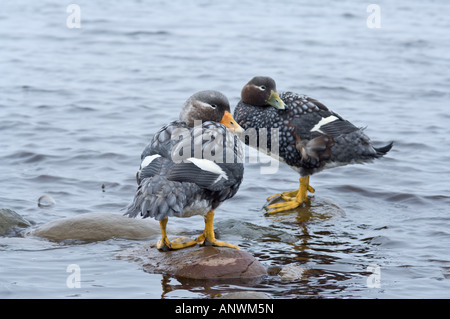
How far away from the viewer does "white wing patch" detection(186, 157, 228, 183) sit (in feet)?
19.6

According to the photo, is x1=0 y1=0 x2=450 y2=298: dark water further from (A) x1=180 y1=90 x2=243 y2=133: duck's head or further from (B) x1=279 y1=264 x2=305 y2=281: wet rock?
(A) x1=180 y1=90 x2=243 y2=133: duck's head

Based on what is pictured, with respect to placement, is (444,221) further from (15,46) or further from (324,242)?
(15,46)

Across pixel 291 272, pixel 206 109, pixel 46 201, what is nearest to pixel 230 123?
pixel 206 109

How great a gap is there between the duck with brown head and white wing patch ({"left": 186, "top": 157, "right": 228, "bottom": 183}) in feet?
7.64

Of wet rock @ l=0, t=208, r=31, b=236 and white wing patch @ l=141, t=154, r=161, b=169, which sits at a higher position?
white wing patch @ l=141, t=154, r=161, b=169

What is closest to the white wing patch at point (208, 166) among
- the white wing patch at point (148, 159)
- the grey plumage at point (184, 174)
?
the grey plumage at point (184, 174)

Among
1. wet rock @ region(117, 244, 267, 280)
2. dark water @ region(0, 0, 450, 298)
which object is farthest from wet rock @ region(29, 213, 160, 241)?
wet rock @ region(117, 244, 267, 280)

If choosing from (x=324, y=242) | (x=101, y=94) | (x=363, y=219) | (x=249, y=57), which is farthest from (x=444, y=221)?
(x=249, y=57)

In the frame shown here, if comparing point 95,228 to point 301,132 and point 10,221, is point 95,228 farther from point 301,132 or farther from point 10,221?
point 301,132

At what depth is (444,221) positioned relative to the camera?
818 cm

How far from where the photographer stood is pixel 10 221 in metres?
7.43

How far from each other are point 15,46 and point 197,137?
12.2 meters

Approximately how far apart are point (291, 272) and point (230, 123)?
1491 mm

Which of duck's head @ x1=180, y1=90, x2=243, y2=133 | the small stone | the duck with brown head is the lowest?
the small stone
